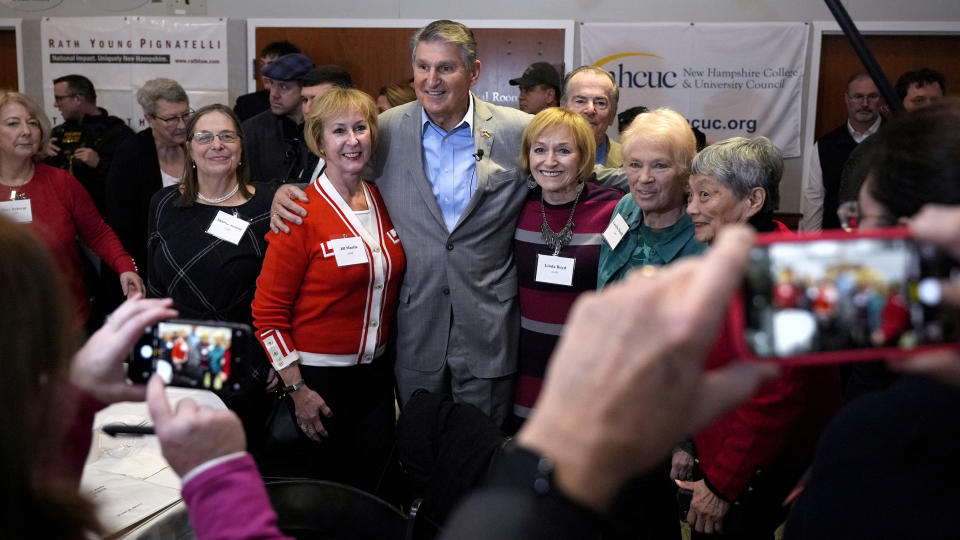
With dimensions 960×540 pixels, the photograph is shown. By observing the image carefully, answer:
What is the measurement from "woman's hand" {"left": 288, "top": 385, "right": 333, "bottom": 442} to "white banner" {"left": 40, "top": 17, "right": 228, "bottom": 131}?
409 cm

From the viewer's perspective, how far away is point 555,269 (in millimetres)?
2521

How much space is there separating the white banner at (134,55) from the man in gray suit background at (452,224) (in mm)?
3814

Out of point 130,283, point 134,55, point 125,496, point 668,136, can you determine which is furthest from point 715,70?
point 125,496

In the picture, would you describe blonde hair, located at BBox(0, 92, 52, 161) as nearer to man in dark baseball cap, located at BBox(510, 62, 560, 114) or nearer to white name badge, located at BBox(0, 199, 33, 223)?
white name badge, located at BBox(0, 199, 33, 223)

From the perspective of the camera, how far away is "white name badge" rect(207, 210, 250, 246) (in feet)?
9.16

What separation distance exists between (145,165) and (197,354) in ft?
10.9

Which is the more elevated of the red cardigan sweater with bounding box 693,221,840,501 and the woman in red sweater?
Result: the woman in red sweater

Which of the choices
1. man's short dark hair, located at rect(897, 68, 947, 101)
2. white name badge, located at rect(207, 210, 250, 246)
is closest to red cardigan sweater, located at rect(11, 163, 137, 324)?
white name badge, located at rect(207, 210, 250, 246)

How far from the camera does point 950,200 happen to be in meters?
0.81

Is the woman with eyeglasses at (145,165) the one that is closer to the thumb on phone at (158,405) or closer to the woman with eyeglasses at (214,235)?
the woman with eyeglasses at (214,235)

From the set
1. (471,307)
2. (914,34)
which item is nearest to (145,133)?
(471,307)

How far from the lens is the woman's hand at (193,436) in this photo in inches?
33.2

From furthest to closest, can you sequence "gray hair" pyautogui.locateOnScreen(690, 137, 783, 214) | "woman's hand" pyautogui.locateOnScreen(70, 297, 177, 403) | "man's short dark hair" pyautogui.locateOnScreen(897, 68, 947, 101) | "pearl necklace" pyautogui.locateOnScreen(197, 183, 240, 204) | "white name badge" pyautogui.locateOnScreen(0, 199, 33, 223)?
"man's short dark hair" pyautogui.locateOnScreen(897, 68, 947, 101), "white name badge" pyautogui.locateOnScreen(0, 199, 33, 223), "pearl necklace" pyautogui.locateOnScreen(197, 183, 240, 204), "gray hair" pyautogui.locateOnScreen(690, 137, 783, 214), "woman's hand" pyautogui.locateOnScreen(70, 297, 177, 403)

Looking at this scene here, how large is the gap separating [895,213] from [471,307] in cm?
184
